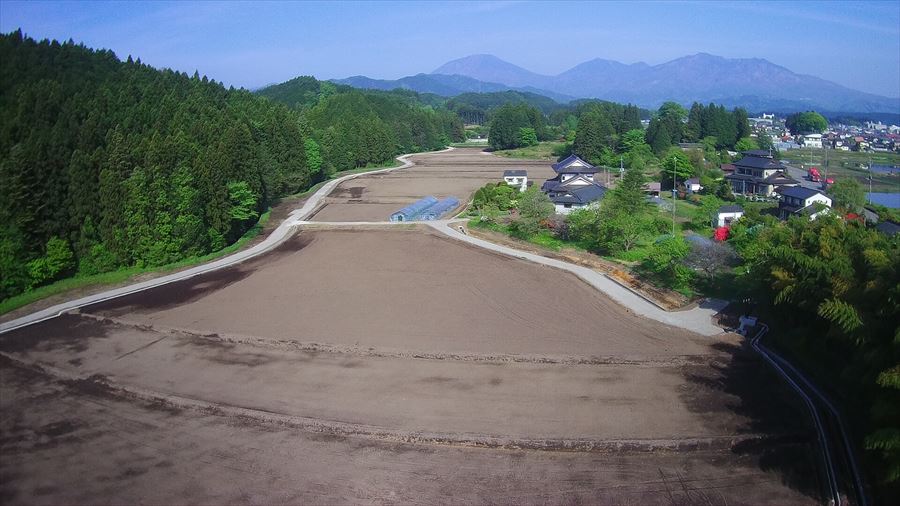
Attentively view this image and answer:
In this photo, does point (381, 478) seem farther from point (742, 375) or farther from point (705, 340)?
point (705, 340)

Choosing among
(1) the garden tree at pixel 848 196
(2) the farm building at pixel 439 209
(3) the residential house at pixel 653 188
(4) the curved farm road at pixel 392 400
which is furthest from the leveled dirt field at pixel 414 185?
(1) the garden tree at pixel 848 196

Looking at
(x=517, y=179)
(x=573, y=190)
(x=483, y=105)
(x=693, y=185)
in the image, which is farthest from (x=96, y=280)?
(x=483, y=105)

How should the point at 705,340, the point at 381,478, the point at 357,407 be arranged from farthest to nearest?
the point at 705,340, the point at 357,407, the point at 381,478

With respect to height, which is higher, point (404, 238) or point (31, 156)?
point (31, 156)

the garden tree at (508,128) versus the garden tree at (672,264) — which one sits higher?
the garden tree at (508,128)

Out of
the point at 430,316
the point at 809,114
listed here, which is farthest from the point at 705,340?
the point at 809,114

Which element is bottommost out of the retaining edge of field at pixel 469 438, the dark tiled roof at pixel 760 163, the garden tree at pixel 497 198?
the retaining edge of field at pixel 469 438

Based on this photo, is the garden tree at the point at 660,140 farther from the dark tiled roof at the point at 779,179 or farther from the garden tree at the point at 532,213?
the garden tree at the point at 532,213

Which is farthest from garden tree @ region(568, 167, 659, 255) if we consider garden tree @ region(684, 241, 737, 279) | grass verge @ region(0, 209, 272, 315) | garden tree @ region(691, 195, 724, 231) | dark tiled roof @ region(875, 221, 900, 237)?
grass verge @ region(0, 209, 272, 315)
